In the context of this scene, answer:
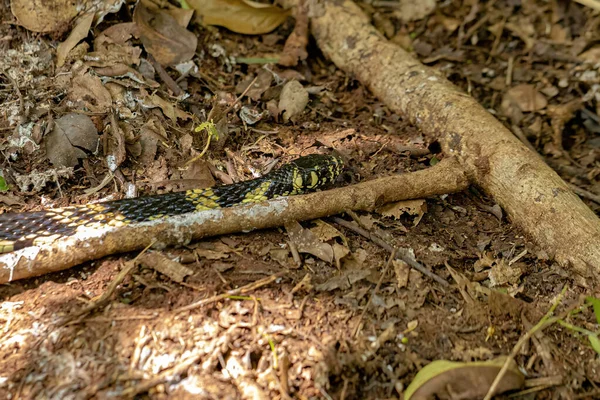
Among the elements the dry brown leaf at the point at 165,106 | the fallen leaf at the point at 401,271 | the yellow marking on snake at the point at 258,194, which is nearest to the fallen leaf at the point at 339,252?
the fallen leaf at the point at 401,271

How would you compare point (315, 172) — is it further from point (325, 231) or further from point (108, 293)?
point (108, 293)

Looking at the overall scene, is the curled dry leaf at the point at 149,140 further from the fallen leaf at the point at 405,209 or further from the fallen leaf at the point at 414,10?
the fallen leaf at the point at 414,10

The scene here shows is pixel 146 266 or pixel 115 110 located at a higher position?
pixel 115 110

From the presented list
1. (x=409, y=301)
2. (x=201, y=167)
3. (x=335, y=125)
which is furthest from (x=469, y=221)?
(x=201, y=167)

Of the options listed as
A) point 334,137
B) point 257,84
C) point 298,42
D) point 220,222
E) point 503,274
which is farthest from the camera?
point 298,42

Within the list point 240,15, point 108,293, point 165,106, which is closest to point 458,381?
point 108,293

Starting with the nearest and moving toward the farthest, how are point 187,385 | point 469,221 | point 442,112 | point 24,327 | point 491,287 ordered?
1. point 187,385
2. point 24,327
3. point 491,287
4. point 469,221
5. point 442,112

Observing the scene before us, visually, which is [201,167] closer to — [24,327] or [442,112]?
[24,327]

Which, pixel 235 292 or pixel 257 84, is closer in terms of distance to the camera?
pixel 235 292
